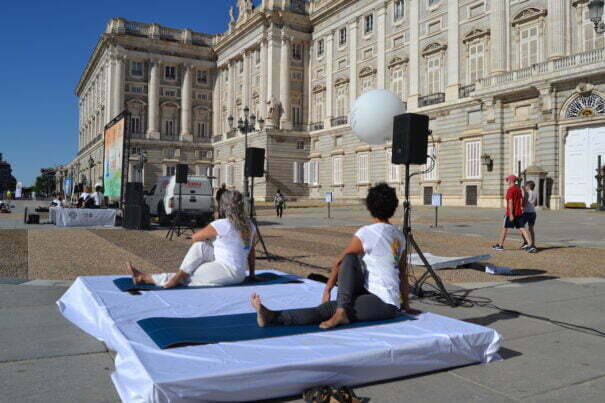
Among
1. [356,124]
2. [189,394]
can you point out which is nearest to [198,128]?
[356,124]

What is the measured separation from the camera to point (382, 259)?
462 cm

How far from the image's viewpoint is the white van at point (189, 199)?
20.2 m

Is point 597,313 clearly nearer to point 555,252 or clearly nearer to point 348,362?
point 348,362

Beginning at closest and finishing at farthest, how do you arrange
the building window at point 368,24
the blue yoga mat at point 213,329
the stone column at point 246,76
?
the blue yoga mat at point 213,329, the building window at point 368,24, the stone column at point 246,76

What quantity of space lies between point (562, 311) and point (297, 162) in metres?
44.8

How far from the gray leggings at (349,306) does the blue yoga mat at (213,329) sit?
0.07 m

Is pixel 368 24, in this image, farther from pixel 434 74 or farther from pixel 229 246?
pixel 229 246

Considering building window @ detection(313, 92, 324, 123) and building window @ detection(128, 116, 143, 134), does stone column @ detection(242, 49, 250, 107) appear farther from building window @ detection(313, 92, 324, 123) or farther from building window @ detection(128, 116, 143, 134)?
building window @ detection(128, 116, 143, 134)

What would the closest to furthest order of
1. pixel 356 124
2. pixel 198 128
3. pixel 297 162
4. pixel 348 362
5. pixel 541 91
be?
Result: pixel 348 362
pixel 356 124
pixel 541 91
pixel 297 162
pixel 198 128

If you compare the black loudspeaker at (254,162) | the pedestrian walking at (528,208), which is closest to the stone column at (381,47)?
the pedestrian walking at (528,208)

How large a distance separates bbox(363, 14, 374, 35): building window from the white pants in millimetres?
40090

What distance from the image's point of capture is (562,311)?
20.1 feet

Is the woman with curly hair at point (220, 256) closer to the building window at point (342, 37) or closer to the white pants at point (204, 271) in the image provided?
the white pants at point (204, 271)

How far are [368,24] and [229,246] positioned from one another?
1614 inches
